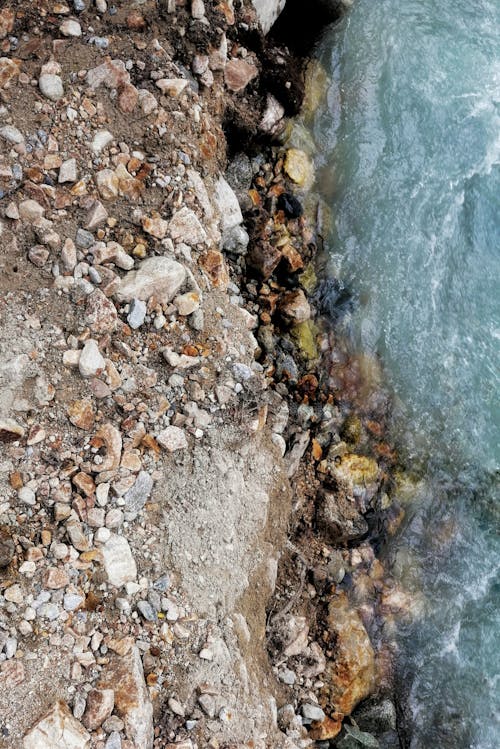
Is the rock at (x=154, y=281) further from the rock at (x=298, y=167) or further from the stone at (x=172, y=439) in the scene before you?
the rock at (x=298, y=167)

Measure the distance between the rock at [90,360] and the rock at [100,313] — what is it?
133mm

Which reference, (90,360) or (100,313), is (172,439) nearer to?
(90,360)

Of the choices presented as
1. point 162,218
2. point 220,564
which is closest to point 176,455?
point 220,564

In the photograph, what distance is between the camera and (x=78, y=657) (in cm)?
411

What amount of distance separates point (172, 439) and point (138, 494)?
0.48m

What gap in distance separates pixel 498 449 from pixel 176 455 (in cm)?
367

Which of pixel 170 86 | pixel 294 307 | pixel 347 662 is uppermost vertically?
pixel 170 86

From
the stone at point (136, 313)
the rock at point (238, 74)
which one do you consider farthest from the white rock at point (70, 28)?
the stone at point (136, 313)

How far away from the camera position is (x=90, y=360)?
454 cm

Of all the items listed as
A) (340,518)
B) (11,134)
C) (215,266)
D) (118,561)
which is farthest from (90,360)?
(340,518)

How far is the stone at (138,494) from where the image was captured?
179 inches

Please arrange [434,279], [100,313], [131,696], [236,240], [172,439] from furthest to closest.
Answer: [434,279] < [236,240] < [172,439] < [100,313] < [131,696]

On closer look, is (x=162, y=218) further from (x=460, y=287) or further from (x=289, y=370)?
(x=460, y=287)

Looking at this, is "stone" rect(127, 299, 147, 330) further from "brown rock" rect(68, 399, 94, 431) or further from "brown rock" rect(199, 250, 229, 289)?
"brown rock" rect(199, 250, 229, 289)
